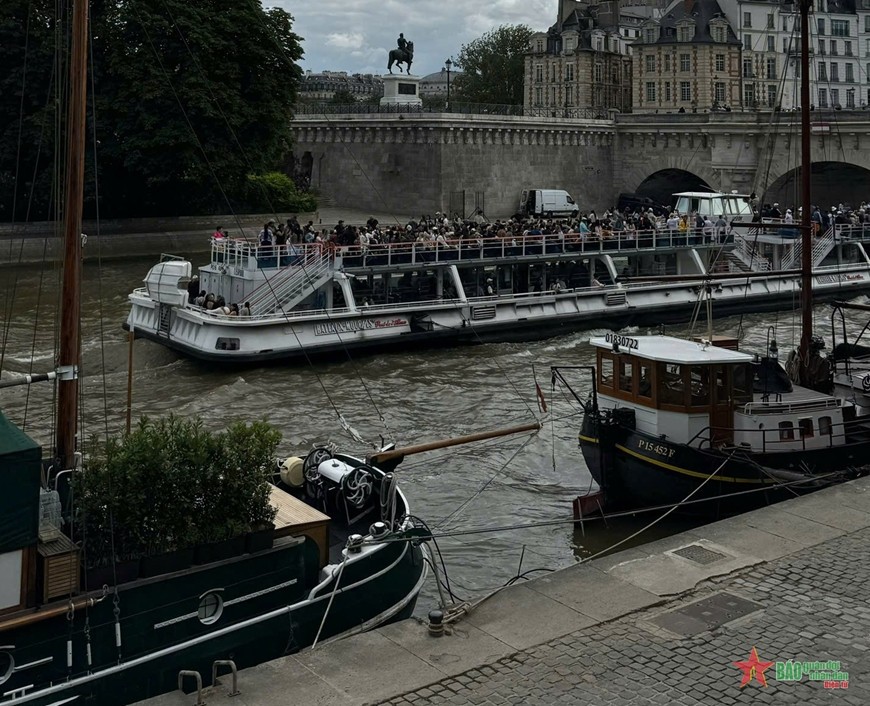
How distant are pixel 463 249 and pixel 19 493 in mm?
24708

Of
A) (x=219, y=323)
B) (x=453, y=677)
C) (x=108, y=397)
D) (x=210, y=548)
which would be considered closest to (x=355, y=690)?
(x=453, y=677)

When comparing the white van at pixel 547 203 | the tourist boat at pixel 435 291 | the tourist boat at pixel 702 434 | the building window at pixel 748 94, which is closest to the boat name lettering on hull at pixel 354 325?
the tourist boat at pixel 435 291

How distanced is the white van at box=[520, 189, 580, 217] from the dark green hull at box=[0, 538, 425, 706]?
56.0 m

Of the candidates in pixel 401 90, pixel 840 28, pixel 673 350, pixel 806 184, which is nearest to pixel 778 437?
pixel 673 350

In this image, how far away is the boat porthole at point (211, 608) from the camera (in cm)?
1174

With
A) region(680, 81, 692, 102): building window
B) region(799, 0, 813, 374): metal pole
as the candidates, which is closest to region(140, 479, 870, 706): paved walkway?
region(799, 0, 813, 374): metal pole

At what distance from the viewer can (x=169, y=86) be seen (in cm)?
4859

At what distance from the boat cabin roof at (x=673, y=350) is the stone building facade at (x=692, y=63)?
70.9m

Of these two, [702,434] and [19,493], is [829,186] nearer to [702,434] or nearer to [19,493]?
[702,434]

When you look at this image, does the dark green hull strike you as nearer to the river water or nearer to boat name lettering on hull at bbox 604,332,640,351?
the river water

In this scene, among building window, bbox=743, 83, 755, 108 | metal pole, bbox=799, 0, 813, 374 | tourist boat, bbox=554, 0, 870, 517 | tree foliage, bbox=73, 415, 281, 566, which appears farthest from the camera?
building window, bbox=743, 83, 755, 108

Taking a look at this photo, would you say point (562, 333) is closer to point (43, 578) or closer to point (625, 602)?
point (625, 602)

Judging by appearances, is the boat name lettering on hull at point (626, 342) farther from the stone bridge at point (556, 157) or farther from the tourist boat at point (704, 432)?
the stone bridge at point (556, 157)

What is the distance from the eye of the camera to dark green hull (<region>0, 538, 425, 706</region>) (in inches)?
423
